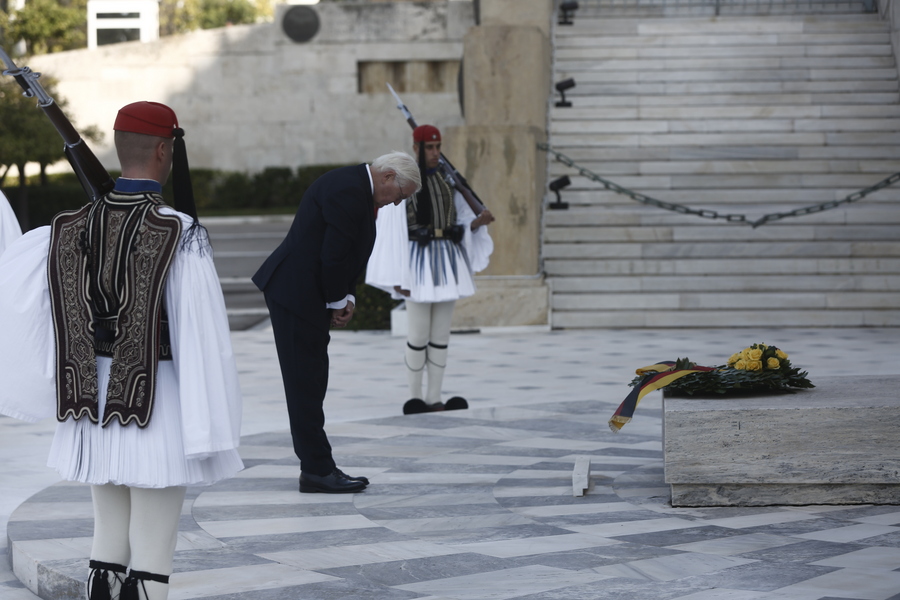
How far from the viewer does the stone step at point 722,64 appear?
61.1 feet

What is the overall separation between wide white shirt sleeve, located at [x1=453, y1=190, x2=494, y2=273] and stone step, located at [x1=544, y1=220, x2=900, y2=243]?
6085 millimetres

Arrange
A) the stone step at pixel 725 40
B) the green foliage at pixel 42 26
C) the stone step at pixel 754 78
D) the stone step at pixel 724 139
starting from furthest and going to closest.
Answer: the green foliage at pixel 42 26 → the stone step at pixel 725 40 → the stone step at pixel 754 78 → the stone step at pixel 724 139

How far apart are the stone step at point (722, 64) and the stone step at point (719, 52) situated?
2.0 inches

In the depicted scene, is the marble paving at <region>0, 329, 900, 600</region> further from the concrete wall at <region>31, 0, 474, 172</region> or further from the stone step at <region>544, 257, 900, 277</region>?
the concrete wall at <region>31, 0, 474, 172</region>

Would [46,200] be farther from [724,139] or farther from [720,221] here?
[720,221]

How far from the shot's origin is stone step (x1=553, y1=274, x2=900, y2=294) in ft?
45.9

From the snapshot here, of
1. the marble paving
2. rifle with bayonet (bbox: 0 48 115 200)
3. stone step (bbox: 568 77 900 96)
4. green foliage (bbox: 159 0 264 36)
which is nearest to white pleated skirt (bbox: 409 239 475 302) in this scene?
the marble paving

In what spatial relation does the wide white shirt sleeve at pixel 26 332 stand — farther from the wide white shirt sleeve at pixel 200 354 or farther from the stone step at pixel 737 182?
the stone step at pixel 737 182

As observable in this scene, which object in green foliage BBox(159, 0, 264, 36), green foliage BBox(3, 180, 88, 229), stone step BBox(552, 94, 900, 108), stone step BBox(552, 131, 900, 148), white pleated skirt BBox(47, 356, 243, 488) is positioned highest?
green foliage BBox(159, 0, 264, 36)

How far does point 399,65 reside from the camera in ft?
123

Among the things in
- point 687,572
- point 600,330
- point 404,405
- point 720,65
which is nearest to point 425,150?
point 404,405

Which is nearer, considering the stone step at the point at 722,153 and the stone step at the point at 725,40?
the stone step at the point at 722,153

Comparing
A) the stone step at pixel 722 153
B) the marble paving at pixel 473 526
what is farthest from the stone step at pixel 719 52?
the marble paving at pixel 473 526

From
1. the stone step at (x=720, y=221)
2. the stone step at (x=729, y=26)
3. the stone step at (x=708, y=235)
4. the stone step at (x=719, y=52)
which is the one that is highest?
the stone step at (x=729, y=26)
